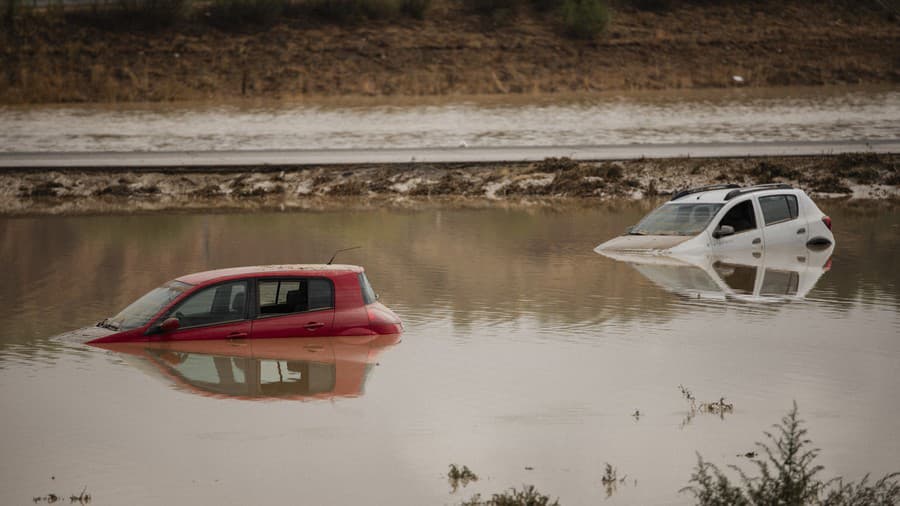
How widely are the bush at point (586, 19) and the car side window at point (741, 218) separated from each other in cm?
5438

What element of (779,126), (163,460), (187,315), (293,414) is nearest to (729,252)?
(187,315)

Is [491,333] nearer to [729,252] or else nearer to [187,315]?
[187,315]

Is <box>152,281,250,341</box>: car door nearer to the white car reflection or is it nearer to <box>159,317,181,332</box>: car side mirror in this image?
<box>159,317,181,332</box>: car side mirror

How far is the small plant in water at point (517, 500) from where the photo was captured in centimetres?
951

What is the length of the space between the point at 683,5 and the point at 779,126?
120 ft

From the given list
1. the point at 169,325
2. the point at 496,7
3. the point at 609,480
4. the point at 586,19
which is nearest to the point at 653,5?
the point at 586,19

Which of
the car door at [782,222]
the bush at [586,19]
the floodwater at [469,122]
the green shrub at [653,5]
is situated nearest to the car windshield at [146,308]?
the car door at [782,222]

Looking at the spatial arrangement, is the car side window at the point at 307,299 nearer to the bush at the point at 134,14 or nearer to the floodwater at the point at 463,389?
the floodwater at the point at 463,389

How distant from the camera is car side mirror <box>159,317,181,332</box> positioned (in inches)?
623

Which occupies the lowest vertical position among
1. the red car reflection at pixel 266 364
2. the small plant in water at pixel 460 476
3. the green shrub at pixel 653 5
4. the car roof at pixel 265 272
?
the red car reflection at pixel 266 364

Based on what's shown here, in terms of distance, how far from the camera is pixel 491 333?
17547 mm

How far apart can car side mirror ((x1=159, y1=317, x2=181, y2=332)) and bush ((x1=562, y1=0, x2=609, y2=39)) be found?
64.8 metres

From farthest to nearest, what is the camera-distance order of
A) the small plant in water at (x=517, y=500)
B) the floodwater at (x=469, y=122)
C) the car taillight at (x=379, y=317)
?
the floodwater at (x=469, y=122) → the car taillight at (x=379, y=317) → the small plant in water at (x=517, y=500)

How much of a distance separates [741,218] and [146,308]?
13077mm
